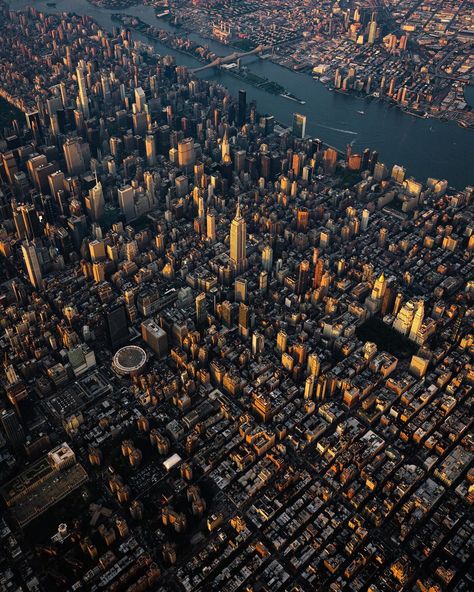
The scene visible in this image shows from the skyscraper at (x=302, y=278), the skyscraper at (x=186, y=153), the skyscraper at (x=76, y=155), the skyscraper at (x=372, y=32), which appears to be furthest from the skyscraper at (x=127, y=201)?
the skyscraper at (x=372, y=32)

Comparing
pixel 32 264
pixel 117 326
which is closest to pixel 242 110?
pixel 32 264

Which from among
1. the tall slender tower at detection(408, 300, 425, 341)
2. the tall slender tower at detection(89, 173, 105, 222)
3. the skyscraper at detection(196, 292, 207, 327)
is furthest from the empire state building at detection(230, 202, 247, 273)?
the tall slender tower at detection(89, 173, 105, 222)

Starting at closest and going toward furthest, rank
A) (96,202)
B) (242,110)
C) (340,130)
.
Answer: (96,202) < (242,110) < (340,130)

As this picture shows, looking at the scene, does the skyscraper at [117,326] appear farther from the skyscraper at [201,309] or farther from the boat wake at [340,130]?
the boat wake at [340,130]

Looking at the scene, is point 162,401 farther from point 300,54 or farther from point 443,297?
point 300,54

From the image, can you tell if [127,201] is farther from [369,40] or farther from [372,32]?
[372,32]

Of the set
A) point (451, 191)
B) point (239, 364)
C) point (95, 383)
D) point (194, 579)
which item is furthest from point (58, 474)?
point (451, 191)
